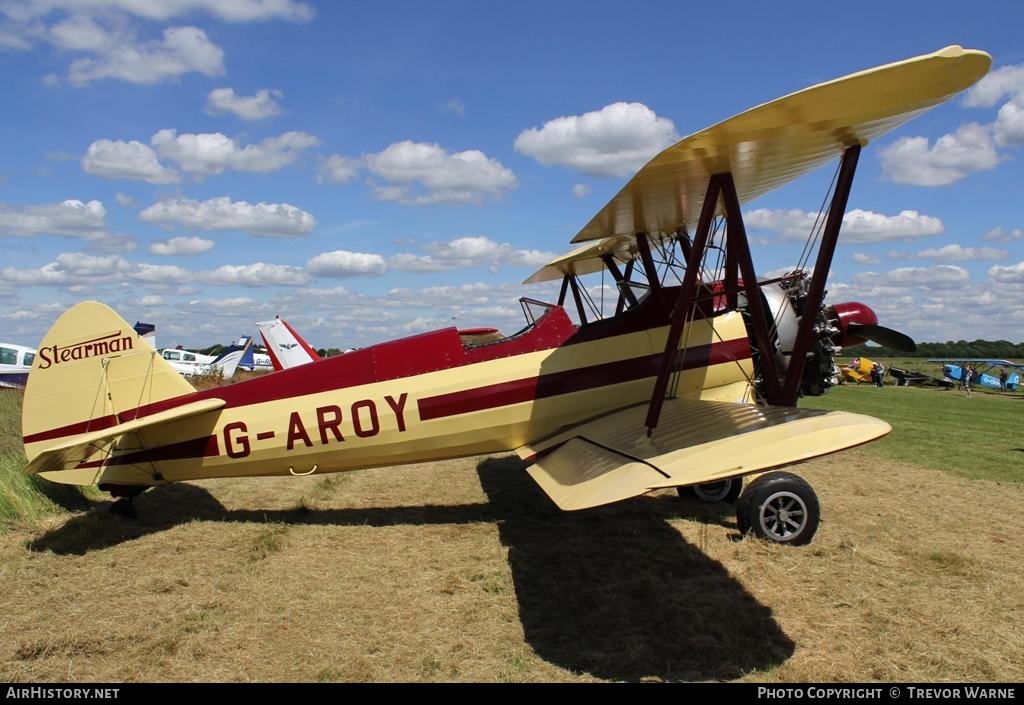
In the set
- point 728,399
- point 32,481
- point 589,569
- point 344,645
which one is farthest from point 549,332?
point 32,481

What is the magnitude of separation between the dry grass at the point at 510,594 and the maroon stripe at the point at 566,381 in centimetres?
118

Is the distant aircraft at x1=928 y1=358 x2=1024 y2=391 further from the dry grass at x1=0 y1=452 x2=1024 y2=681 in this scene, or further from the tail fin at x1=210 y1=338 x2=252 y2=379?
the tail fin at x1=210 y1=338 x2=252 y2=379

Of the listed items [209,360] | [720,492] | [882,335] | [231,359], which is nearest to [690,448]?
[720,492]

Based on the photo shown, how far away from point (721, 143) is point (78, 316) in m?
5.96

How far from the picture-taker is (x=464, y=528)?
247 inches

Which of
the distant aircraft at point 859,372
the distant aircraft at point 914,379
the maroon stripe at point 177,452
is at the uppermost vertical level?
the maroon stripe at point 177,452

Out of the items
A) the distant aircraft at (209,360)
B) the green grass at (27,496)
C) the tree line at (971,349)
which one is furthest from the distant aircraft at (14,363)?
the tree line at (971,349)

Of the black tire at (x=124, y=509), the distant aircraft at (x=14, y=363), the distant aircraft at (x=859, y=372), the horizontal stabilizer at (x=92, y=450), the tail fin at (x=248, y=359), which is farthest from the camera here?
the distant aircraft at (x=859, y=372)

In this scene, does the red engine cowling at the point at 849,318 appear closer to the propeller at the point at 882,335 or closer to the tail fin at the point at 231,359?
the propeller at the point at 882,335

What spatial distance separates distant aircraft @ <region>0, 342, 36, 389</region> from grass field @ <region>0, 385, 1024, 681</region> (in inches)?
924

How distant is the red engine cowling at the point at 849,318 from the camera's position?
6934 mm

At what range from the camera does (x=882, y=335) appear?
7023 mm

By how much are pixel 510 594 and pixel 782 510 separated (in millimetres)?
2399

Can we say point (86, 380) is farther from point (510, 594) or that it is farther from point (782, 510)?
point (782, 510)
